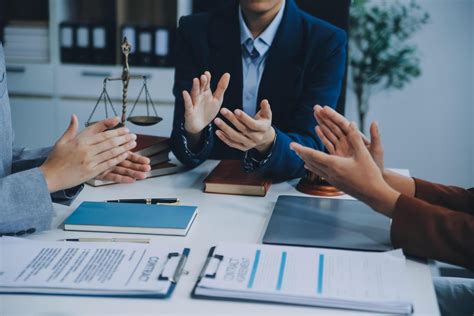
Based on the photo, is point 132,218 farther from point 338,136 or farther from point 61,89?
point 61,89

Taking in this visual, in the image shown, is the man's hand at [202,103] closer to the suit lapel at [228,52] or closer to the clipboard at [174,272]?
the suit lapel at [228,52]

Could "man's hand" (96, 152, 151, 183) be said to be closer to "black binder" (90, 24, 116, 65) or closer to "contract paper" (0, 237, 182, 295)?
"contract paper" (0, 237, 182, 295)

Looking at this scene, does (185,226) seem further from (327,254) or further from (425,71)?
(425,71)

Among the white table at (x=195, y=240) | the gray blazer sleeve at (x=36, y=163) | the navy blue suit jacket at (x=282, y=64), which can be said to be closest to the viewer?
the white table at (x=195, y=240)

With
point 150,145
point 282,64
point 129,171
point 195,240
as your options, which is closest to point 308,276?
point 195,240

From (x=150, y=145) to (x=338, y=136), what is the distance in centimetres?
56

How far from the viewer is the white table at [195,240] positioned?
2.93ft

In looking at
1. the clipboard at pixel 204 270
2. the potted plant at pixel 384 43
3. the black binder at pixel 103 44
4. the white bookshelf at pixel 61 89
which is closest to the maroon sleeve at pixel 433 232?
the clipboard at pixel 204 270

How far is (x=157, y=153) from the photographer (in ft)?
5.45

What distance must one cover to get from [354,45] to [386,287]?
2710mm

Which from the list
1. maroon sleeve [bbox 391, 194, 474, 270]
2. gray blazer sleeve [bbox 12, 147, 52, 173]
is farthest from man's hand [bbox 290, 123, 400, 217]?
gray blazer sleeve [bbox 12, 147, 52, 173]

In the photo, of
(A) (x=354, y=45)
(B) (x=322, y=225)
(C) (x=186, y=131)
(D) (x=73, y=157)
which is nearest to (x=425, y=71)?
(A) (x=354, y=45)

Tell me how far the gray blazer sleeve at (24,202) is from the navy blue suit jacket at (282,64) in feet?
2.22

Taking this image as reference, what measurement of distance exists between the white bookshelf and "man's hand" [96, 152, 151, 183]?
1823 mm
